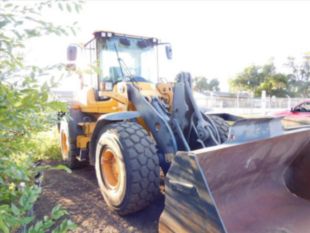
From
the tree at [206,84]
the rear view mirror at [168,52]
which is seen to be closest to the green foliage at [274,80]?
the tree at [206,84]

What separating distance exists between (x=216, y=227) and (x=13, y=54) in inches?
64.5

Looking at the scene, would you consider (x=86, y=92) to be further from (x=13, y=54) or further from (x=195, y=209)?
Answer: (x=13, y=54)

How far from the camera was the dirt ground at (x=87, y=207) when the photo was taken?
3234mm

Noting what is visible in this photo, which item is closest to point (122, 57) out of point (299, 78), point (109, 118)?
point (109, 118)

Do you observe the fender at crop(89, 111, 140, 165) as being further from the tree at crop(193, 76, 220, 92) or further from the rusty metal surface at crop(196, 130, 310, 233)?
the tree at crop(193, 76, 220, 92)

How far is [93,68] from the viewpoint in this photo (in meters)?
1.32

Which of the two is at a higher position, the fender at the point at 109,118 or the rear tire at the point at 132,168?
the fender at the point at 109,118

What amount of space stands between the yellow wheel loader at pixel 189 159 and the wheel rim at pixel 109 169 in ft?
0.04

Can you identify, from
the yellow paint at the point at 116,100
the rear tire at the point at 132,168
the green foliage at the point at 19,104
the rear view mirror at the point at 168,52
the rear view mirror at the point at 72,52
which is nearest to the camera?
the green foliage at the point at 19,104

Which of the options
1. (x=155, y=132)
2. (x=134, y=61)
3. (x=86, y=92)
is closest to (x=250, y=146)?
(x=155, y=132)

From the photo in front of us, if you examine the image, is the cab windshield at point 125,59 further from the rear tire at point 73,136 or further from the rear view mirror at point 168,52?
the rear tire at point 73,136

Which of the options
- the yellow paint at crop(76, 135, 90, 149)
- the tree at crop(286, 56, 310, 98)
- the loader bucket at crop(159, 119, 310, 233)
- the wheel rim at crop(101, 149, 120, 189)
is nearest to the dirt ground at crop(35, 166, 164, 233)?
the wheel rim at crop(101, 149, 120, 189)

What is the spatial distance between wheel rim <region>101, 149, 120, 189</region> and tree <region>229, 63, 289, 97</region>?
130 ft

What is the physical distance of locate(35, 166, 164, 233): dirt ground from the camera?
323cm
